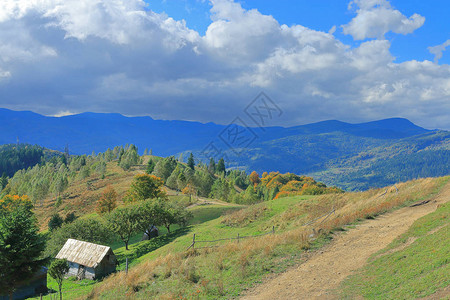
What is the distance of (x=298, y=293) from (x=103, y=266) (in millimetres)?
37019

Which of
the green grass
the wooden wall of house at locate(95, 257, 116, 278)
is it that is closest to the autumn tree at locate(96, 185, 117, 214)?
the wooden wall of house at locate(95, 257, 116, 278)

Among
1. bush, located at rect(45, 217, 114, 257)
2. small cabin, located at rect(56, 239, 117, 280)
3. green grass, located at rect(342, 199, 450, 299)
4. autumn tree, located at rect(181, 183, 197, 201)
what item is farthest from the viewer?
autumn tree, located at rect(181, 183, 197, 201)

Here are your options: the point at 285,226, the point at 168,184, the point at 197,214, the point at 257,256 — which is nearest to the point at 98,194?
the point at 168,184

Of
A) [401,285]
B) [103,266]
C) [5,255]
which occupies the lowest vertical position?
[103,266]

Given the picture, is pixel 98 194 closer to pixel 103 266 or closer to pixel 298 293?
pixel 103 266

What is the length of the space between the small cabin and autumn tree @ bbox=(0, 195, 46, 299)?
18784mm

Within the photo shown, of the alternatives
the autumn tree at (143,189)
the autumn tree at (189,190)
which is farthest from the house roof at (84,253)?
the autumn tree at (189,190)

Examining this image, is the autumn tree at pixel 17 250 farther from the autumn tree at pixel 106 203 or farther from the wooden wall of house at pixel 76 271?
the autumn tree at pixel 106 203

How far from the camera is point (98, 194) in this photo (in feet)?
368

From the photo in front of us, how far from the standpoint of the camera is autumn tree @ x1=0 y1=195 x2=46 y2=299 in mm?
24266

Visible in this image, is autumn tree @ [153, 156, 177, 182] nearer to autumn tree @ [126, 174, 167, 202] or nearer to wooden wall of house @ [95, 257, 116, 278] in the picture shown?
autumn tree @ [126, 174, 167, 202]

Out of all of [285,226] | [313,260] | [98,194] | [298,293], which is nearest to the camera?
A: [298,293]

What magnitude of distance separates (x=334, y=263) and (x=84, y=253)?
40.0m

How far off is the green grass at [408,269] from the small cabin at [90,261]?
127ft
